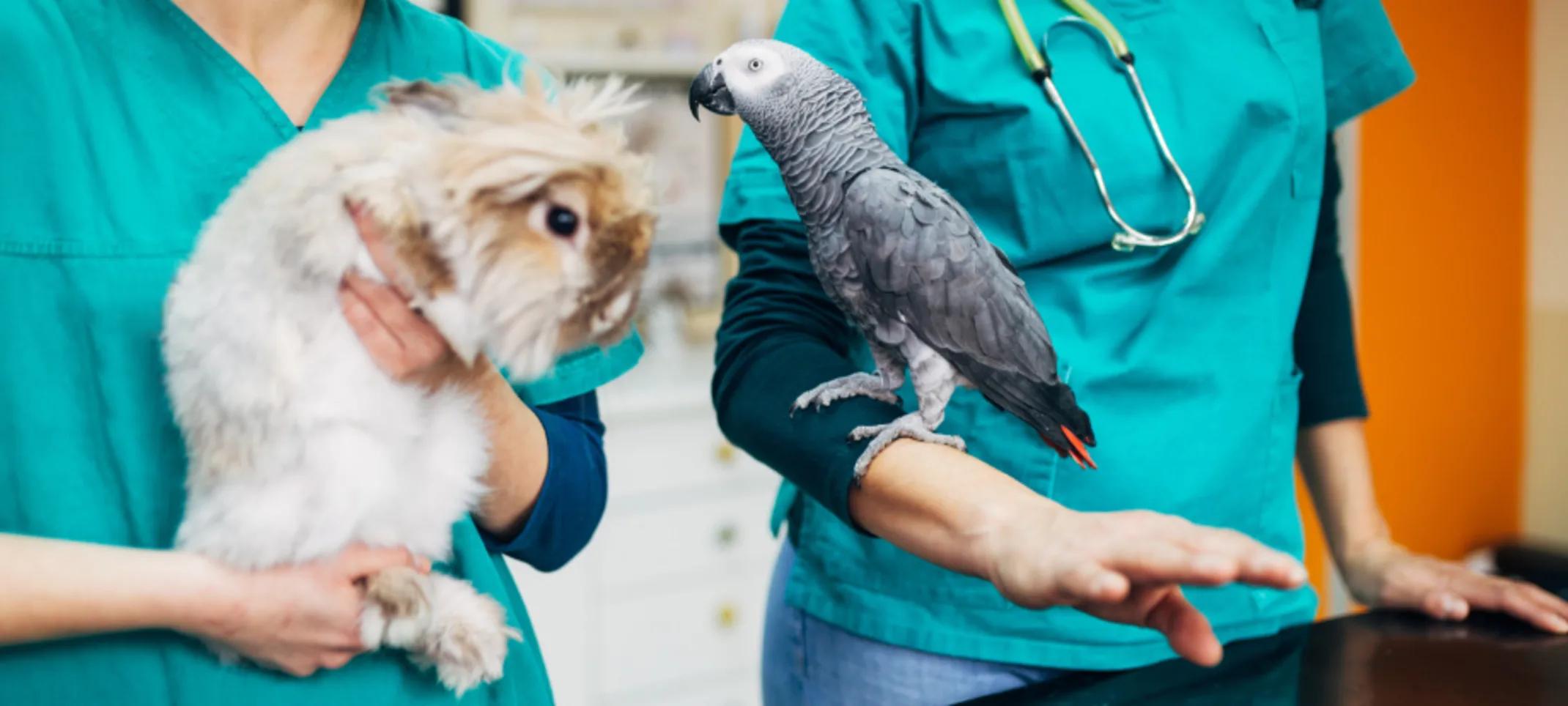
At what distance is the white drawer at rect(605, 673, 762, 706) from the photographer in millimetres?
1916

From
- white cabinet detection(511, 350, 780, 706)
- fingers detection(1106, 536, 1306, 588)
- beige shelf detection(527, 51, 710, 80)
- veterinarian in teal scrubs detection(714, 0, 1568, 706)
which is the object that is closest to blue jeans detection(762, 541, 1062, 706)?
veterinarian in teal scrubs detection(714, 0, 1568, 706)

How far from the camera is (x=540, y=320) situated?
425mm

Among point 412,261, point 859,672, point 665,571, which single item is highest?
point 412,261

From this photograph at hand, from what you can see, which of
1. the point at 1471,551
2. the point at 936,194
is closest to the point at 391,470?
the point at 936,194

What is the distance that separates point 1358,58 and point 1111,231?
1.15 feet

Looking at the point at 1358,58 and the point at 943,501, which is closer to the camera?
the point at 943,501

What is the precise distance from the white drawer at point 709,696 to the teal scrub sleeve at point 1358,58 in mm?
1465

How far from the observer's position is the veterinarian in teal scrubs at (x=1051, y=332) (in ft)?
1.77

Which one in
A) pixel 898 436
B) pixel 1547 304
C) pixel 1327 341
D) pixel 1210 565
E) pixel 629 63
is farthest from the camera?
pixel 629 63

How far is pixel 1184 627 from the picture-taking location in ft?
1.50

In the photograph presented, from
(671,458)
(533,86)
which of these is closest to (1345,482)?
(533,86)

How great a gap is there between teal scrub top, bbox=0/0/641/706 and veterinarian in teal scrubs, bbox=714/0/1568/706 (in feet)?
0.77

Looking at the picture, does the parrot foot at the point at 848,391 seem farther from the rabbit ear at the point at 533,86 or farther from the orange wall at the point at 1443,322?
the orange wall at the point at 1443,322

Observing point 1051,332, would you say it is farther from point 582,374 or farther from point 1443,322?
point 1443,322
